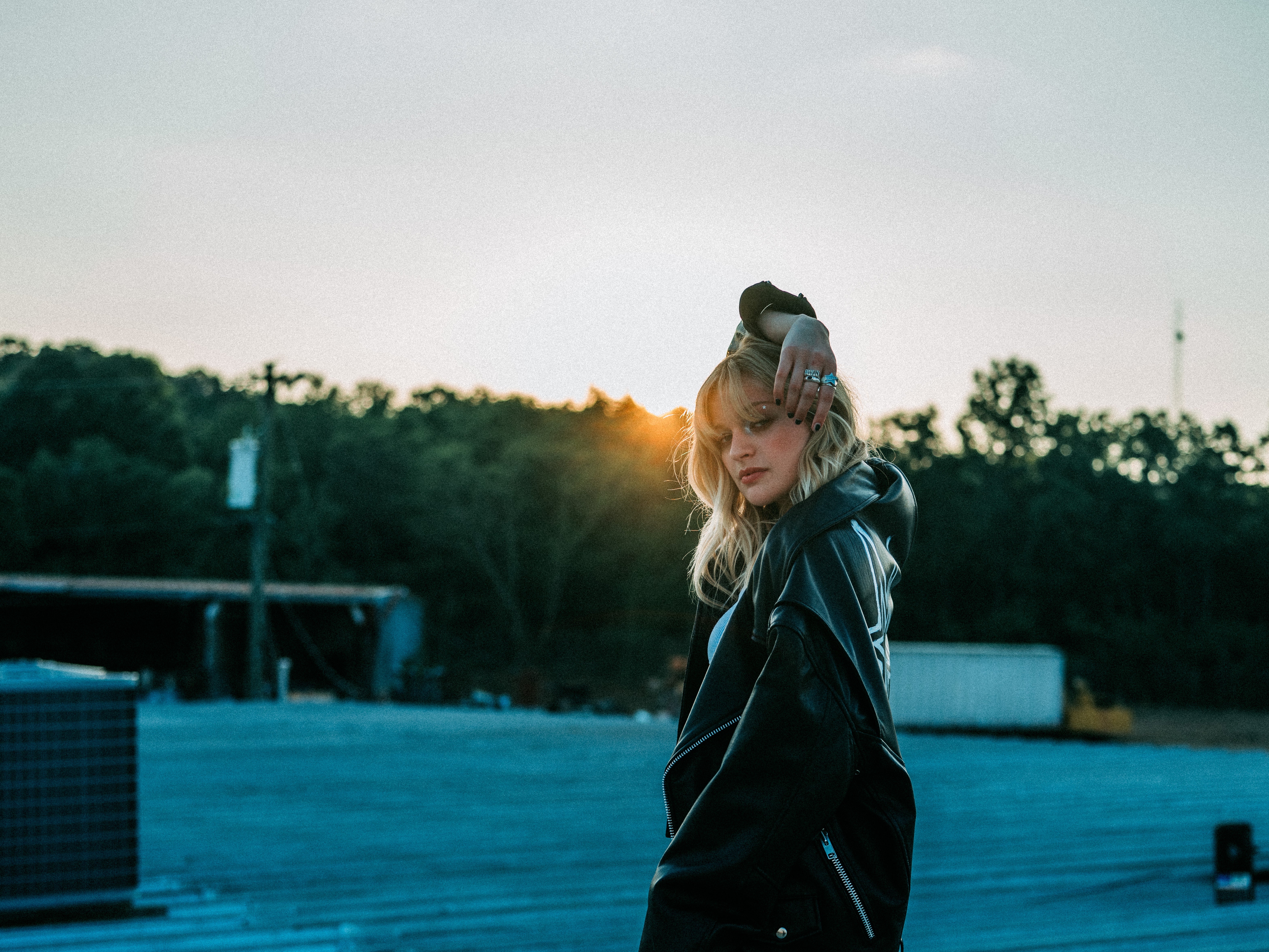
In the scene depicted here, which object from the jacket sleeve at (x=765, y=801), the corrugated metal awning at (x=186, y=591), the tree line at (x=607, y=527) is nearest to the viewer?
the jacket sleeve at (x=765, y=801)

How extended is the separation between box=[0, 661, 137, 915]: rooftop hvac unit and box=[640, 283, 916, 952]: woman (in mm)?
2996

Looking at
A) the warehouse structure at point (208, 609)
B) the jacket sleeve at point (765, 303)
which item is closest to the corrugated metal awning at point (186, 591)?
the warehouse structure at point (208, 609)

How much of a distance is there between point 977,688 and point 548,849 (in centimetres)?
2106

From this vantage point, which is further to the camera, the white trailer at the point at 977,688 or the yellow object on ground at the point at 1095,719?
the yellow object on ground at the point at 1095,719

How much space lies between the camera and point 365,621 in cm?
2889

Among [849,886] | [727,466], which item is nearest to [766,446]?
[727,466]

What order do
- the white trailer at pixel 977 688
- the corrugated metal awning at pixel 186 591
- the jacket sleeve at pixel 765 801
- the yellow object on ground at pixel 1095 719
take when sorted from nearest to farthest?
the jacket sleeve at pixel 765 801 < the white trailer at pixel 977 688 < the corrugated metal awning at pixel 186 591 < the yellow object on ground at pixel 1095 719

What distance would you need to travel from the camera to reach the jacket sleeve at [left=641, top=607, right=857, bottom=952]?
1.31 m

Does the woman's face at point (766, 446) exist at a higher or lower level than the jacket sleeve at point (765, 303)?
lower

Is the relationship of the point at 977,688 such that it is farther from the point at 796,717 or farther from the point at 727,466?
the point at 796,717

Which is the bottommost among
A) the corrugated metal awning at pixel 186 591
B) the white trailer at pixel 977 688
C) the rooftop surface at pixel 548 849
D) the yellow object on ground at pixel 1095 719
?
the yellow object on ground at pixel 1095 719

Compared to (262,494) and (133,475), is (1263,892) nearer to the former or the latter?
(262,494)

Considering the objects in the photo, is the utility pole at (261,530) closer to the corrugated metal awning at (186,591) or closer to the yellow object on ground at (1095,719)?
the corrugated metal awning at (186,591)

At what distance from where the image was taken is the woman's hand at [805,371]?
1.51 meters
